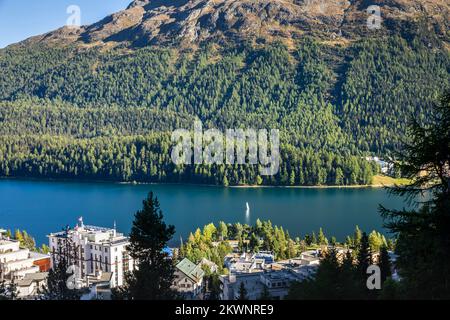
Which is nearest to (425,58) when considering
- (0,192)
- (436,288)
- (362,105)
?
(362,105)

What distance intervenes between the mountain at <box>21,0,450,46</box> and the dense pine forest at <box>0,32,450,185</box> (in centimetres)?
506

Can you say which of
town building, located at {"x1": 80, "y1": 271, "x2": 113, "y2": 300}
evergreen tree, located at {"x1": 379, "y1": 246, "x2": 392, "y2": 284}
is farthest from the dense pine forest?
evergreen tree, located at {"x1": 379, "y1": 246, "x2": 392, "y2": 284}

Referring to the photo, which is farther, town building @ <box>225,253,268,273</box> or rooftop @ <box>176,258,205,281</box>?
town building @ <box>225,253,268,273</box>

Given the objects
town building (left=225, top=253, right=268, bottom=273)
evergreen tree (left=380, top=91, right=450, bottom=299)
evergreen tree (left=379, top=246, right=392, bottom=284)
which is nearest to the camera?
evergreen tree (left=380, top=91, right=450, bottom=299)

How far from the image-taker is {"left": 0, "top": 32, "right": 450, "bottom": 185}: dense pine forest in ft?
282

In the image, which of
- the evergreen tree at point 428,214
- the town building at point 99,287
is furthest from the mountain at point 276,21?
the evergreen tree at point 428,214

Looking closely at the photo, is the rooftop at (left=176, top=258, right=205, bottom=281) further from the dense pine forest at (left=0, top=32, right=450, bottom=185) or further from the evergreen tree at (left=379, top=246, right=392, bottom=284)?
the dense pine forest at (left=0, top=32, right=450, bottom=185)

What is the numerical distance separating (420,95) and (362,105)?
1418cm

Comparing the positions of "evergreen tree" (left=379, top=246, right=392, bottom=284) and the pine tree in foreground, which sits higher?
the pine tree in foreground

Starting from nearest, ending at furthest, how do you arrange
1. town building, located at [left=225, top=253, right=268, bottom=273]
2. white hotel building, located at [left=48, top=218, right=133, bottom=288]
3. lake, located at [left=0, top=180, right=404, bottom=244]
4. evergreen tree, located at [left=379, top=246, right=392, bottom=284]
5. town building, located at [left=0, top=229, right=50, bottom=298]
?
1. evergreen tree, located at [left=379, top=246, right=392, bottom=284]
2. town building, located at [left=225, top=253, right=268, bottom=273]
3. town building, located at [left=0, top=229, right=50, bottom=298]
4. white hotel building, located at [left=48, top=218, right=133, bottom=288]
5. lake, located at [left=0, top=180, right=404, bottom=244]

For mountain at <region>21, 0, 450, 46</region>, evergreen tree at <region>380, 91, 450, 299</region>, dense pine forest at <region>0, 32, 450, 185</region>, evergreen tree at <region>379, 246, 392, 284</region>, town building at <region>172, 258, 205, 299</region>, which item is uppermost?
mountain at <region>21, 0, 450, 46</region>

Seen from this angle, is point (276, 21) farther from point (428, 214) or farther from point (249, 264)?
point (428, 214)

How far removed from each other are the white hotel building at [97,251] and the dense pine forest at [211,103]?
149ft

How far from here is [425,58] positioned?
142 m
